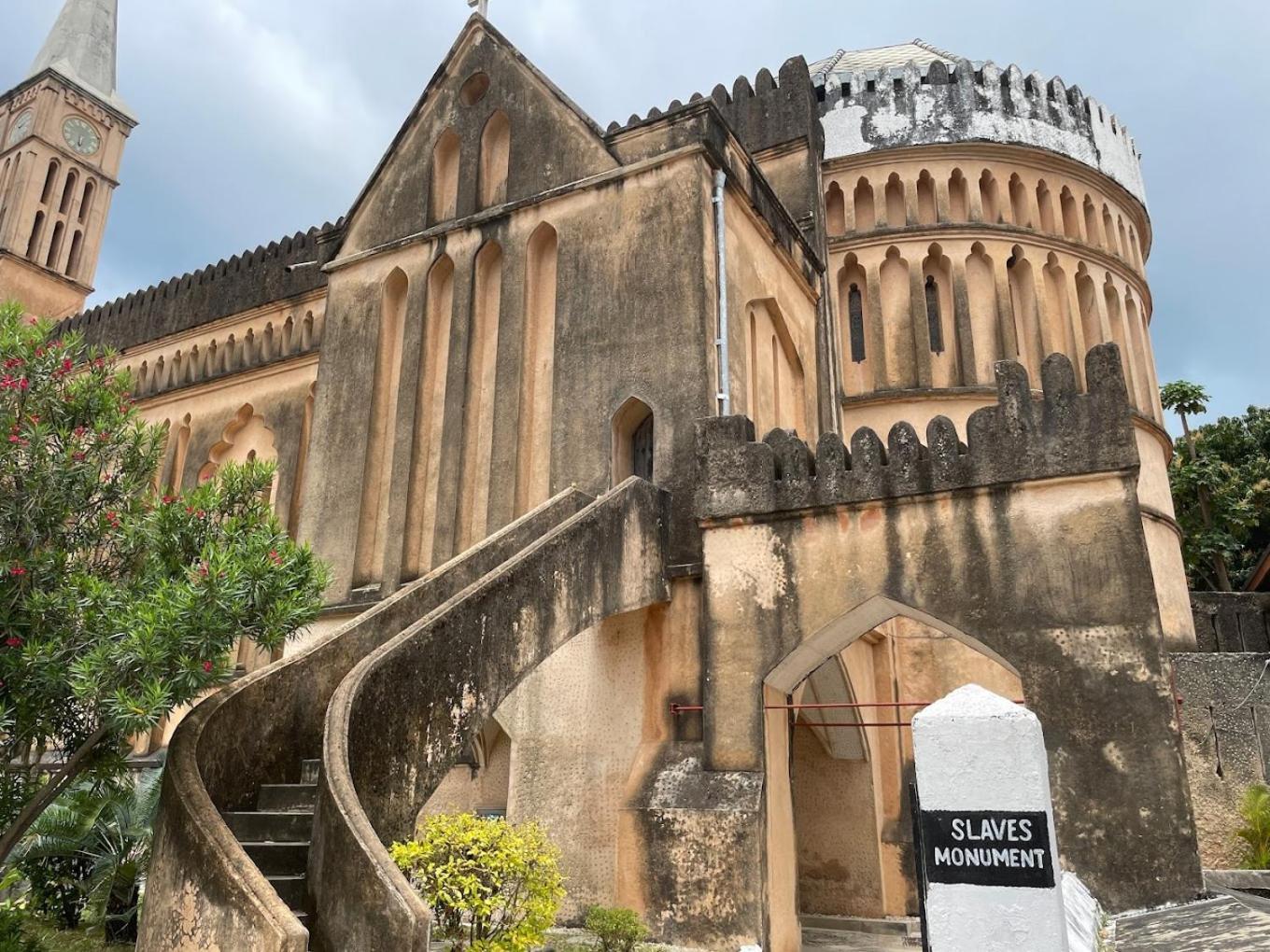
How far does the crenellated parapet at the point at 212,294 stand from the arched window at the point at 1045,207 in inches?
534

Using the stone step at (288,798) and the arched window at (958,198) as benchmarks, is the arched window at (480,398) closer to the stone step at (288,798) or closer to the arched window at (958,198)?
the stone step at (288,798)

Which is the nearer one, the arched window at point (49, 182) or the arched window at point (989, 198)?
the arched window at point (989, 198)

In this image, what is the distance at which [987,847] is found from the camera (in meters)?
4.14

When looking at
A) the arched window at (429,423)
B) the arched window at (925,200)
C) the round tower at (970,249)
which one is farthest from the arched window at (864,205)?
the arched window at (429,423)

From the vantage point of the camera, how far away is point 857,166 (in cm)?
1969

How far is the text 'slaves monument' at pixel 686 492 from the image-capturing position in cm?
741

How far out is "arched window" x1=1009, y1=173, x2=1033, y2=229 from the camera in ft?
63.8

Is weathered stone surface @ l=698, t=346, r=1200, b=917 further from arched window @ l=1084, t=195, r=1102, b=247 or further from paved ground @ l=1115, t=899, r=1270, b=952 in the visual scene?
arched window @ l=1084, t=195, r=1102, b=247

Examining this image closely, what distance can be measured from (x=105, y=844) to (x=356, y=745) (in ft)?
25.6

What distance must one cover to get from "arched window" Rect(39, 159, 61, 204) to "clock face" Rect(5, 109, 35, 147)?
3.70 feet

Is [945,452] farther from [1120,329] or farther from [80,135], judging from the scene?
[80,135]

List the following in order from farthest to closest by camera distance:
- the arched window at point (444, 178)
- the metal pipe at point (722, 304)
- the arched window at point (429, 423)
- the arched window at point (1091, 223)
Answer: the arched window at point (1091, 223)
the arched window at point (444, 178)
the arched window at point (429, 423)
the metal pipe at point (722, 304)

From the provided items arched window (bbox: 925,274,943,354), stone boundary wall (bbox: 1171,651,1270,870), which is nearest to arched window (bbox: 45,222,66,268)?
arched window (bbox: 925,274,943,354)

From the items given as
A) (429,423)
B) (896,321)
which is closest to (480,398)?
(429,423)
